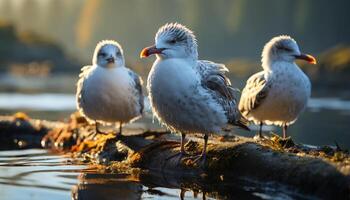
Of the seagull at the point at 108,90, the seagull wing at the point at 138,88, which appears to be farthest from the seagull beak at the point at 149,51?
the seagull wing at the point at 138,88

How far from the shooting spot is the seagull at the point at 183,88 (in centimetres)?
802

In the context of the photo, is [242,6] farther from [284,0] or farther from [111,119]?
[111,119]

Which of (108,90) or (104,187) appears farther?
(108,90)

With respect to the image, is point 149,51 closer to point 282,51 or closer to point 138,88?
point 138,88

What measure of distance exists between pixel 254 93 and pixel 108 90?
7.48ft

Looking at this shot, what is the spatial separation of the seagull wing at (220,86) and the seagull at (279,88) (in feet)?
6.19

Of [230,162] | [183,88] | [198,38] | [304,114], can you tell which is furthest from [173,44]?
[198,38]

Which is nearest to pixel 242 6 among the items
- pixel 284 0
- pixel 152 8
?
pixel 284 0

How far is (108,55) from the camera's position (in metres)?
10.7

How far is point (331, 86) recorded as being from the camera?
37.6 metres

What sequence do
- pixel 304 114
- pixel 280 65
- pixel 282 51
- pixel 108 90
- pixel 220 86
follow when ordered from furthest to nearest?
pixel 304 114 → pixel 282 51 → pixel 280 65 → pixel 108 90 → pixel 220 86

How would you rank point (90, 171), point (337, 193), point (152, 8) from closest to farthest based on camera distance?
point (337, 193)
point (90, 171)
point (152, 8)

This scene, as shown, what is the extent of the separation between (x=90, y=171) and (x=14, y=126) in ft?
15.2

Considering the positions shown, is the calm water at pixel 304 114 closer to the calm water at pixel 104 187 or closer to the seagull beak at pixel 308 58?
the seagull beak at pixel 308 58
